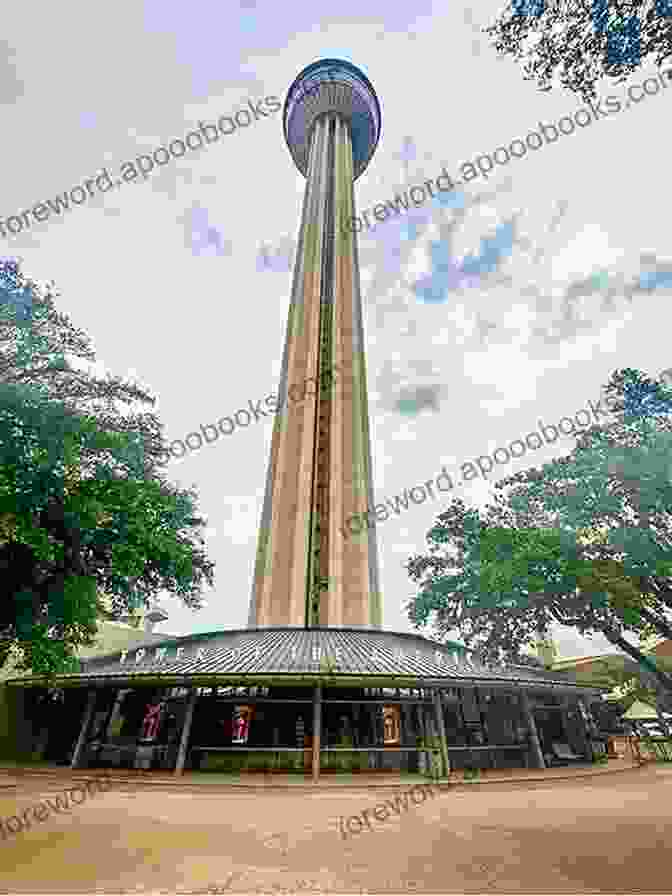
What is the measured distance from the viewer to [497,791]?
12.1 m

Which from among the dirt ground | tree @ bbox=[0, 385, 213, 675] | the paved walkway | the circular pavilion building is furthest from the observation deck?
the dirt ground

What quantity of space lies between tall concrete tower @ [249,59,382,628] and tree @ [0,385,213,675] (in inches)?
757

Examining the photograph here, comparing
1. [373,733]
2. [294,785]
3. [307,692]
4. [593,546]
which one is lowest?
[294,785]

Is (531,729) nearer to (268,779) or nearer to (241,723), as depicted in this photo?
(268,779)

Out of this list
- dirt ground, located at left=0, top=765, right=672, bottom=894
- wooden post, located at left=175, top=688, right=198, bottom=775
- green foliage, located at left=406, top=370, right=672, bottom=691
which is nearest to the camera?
dirt ground, located at left=0, top=765, right=672, bottom=894

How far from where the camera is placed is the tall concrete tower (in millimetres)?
31328

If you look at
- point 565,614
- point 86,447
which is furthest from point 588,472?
point 86,447

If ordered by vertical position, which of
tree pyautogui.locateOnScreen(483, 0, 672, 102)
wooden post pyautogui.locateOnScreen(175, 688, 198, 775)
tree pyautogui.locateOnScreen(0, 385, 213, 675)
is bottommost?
wooden post pyautogui.locateOnScreen(175, 688, 198, 775)

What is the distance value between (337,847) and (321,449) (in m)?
29.8

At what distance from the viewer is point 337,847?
694 centimetres

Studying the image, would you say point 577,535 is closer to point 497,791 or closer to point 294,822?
point 497,791

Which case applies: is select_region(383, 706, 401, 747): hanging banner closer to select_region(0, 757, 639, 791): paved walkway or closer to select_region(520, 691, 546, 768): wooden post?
select_region(0, 757, 639, 791): paved walkway

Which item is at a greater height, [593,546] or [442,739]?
[593,546]

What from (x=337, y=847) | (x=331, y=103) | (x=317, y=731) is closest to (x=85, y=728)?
(x=317, y=731)
